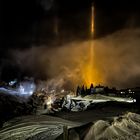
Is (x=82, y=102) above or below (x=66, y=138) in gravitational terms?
above

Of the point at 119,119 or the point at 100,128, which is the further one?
the point at 119,119

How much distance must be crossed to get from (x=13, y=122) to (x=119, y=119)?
278 inches

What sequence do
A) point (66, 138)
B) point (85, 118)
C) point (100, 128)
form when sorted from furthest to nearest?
point (85, 118)
point (100, 128)
point (66, 138)

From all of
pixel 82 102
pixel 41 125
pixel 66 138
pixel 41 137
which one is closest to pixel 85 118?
pixel 41 125

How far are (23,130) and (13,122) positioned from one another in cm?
211

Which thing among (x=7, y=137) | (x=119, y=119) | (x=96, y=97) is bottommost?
(x=7, y=137)

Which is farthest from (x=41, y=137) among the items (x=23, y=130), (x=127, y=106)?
(x=127, y=106)

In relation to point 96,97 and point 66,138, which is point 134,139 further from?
point 96,97

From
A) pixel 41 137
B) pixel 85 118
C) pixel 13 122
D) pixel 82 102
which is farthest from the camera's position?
pixel 82 102

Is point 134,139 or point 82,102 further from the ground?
point 82,102

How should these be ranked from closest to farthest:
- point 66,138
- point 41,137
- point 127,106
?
point 66,138
point 41,137
point 127,106

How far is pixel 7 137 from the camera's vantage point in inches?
575

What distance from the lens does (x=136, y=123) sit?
48.6 ft

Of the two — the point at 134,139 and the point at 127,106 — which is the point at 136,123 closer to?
the point at 134,139
